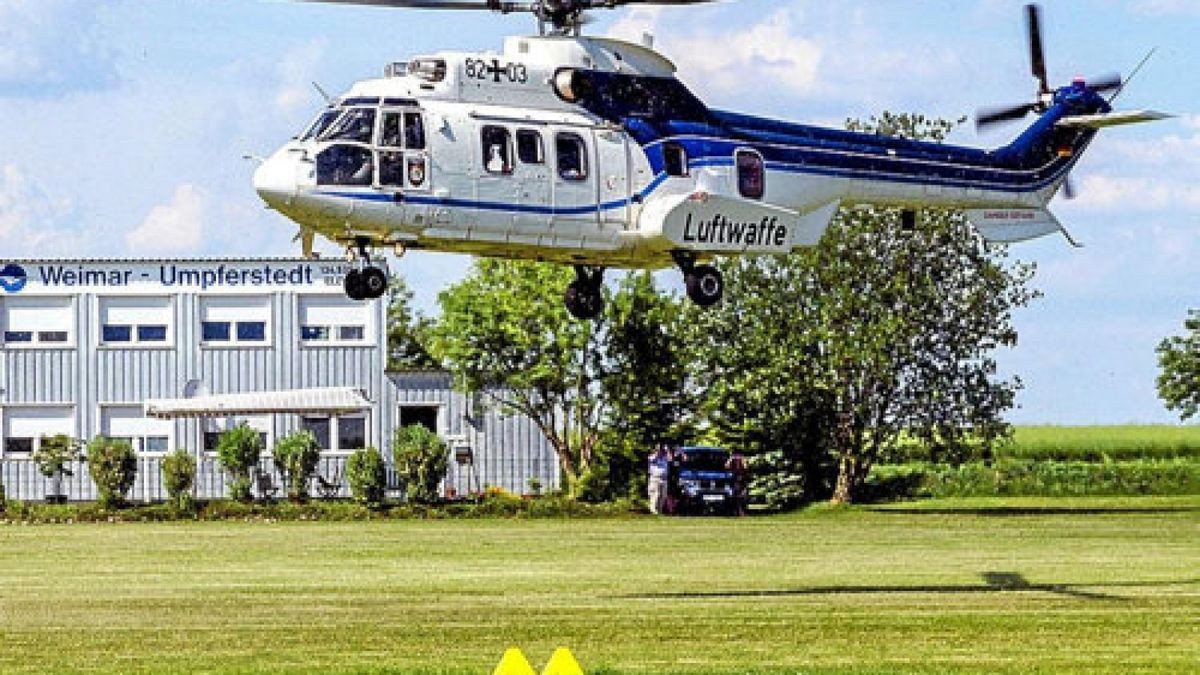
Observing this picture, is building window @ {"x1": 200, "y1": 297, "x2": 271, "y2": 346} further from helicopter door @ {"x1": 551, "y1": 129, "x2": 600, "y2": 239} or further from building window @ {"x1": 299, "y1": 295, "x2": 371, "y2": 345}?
helicopter door @ {"x1": 551, "y1": 129, "x2": 600, "y2": 239}

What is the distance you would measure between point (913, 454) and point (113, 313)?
21293 millimetres

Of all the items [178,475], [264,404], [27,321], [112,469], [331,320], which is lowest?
[178,475]

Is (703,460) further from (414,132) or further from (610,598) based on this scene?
(414,132)

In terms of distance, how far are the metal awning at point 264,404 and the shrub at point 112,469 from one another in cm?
517

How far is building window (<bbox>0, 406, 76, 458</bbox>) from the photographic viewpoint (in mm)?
65688

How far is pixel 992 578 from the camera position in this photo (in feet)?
116

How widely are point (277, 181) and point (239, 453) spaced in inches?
1261

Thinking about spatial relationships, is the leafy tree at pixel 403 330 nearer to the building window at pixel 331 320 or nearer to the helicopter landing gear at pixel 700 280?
the building window at pixel 331 320

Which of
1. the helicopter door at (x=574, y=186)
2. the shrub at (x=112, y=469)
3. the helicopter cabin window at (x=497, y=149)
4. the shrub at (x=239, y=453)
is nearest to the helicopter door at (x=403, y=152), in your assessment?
the helicopter cabin window at (x=497, y=149)

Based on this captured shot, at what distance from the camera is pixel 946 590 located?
33062 millimetres

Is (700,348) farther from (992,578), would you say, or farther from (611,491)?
(992,578)

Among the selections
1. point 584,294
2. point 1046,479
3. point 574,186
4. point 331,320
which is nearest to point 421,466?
point 331,320

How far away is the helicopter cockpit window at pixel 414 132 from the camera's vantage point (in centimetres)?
2941

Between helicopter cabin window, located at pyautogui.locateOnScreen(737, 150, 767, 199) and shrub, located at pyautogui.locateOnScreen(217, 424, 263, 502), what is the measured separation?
28851 millimetres
